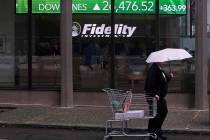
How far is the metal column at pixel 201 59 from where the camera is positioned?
1475 centimetres

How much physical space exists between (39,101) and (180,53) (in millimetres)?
6365

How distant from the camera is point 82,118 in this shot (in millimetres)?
13562

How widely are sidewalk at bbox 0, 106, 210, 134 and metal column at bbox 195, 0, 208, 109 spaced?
1.24ft

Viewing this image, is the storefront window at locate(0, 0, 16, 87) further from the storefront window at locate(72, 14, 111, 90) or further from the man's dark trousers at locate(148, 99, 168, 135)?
the man's dark trousers at locate(148, 99, 168, 135)

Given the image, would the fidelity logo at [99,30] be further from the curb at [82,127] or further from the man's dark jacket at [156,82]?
the man's dark jacket at [156,82]

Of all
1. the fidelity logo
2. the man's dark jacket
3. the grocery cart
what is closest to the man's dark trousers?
the man's dark jacket

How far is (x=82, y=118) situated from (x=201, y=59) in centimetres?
358

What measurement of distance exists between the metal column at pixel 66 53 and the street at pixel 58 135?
2909mm

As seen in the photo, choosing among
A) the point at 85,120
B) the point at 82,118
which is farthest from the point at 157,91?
the point at 82,118

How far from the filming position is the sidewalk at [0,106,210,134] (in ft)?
40.5

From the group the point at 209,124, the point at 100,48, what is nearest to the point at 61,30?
the point at 100,48

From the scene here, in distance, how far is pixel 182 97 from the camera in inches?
600

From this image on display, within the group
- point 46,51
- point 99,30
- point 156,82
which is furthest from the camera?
point 46,51

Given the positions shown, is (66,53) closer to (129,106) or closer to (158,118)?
(158,118)
